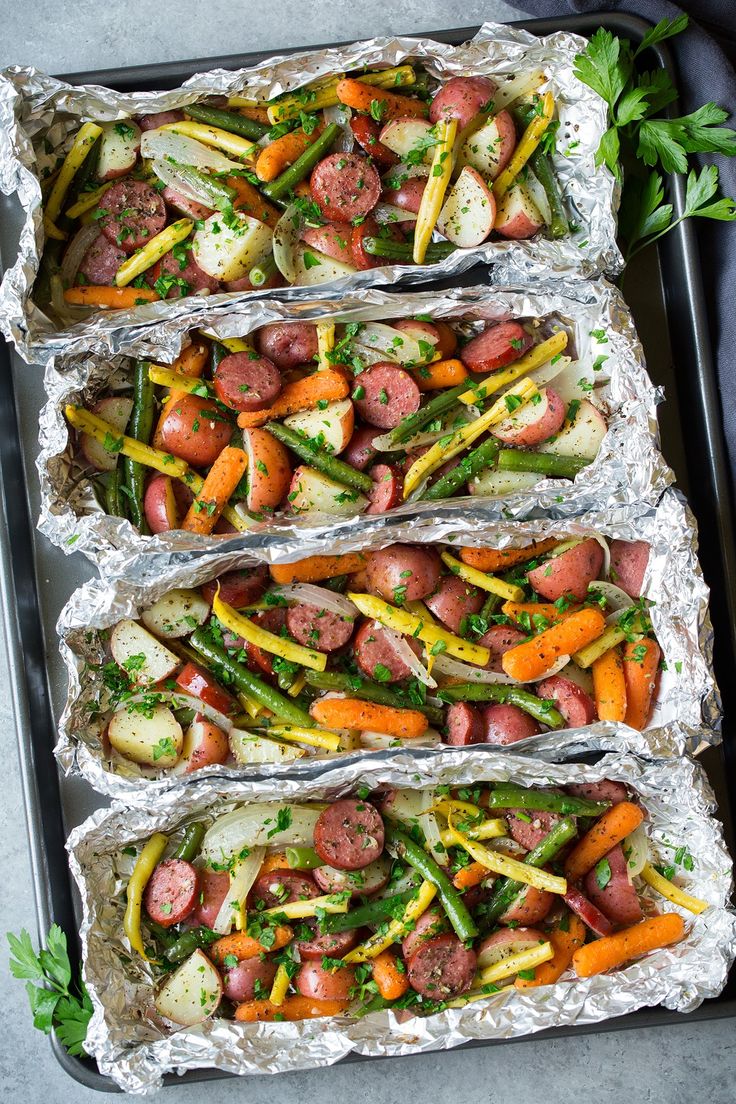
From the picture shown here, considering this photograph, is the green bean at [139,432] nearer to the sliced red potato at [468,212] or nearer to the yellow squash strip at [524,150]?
the sliced red potato at [468,212]

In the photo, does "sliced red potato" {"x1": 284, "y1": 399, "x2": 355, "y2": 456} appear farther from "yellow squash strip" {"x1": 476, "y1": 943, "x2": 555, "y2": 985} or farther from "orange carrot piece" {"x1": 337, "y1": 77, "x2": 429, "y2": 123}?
"yellow squash strip" {"x1": 476, "y1": 943, "x2": 555, "y2": 985}

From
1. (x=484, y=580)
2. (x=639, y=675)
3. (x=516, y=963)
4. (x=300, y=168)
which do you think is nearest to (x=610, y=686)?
(x=639, y=675)

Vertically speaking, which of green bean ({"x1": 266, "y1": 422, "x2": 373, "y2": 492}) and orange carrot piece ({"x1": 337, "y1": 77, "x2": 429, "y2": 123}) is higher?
orange carrot piece ({"x1": 337, "y1": 77, "x2": 429, "y2": 123})

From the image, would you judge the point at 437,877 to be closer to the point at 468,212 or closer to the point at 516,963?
the point at 516,963

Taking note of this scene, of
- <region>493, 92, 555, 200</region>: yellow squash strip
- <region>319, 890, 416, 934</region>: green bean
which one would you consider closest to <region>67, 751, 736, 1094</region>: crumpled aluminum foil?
<region>319, 890, 416, 934</region>: green bean

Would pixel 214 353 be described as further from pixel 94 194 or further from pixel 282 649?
pixel 282 649

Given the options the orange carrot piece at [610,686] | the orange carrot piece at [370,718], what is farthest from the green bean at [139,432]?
the orange carrot piece at [610,686]

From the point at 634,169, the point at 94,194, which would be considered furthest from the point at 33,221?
the point at 634,169
